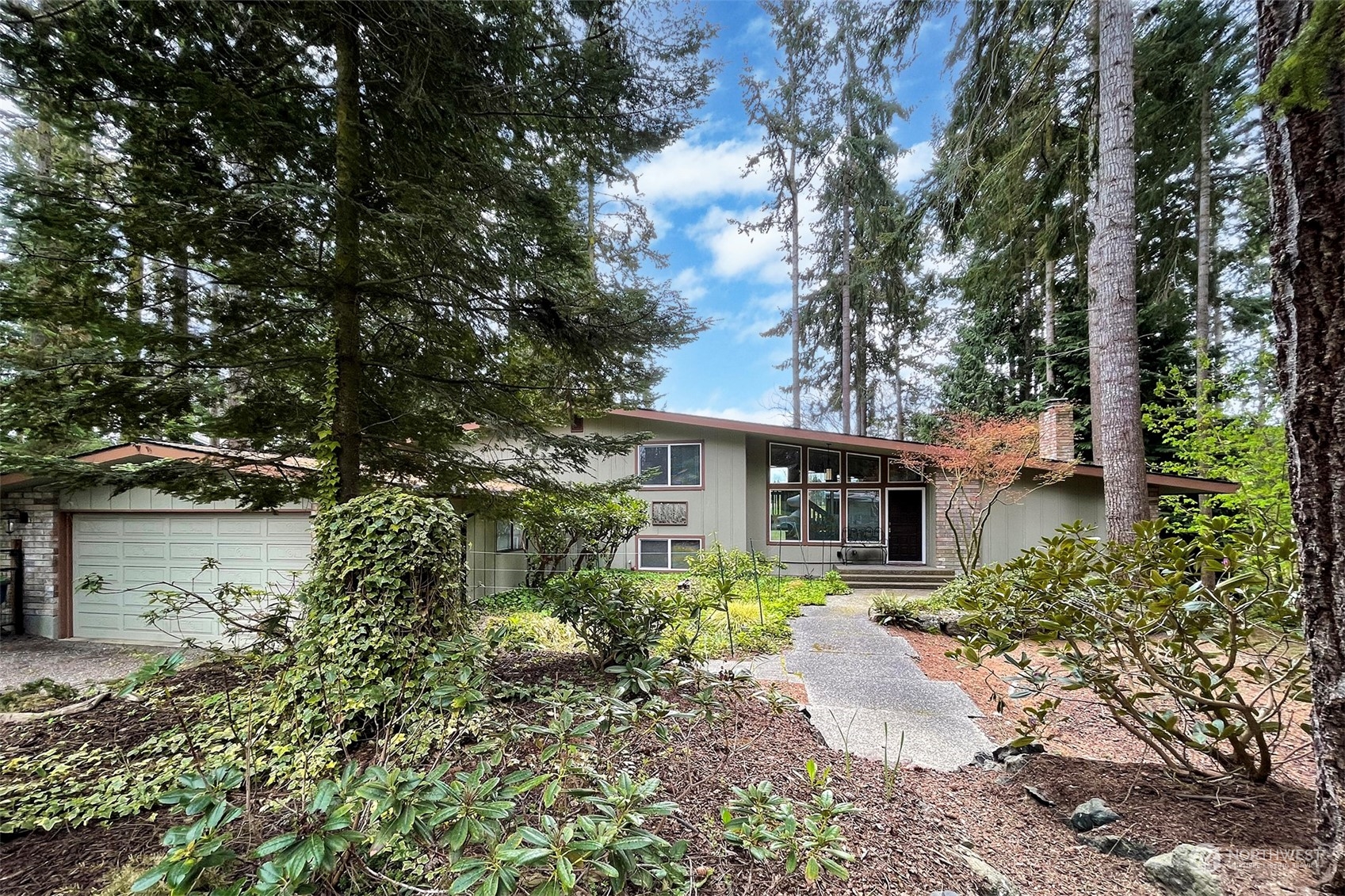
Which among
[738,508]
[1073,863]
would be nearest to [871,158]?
[738,508]

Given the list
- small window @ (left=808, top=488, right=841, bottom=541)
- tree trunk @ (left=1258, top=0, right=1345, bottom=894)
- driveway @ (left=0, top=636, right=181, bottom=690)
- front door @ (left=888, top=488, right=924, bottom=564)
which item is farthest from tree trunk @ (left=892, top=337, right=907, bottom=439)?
driveway @ (left=0, top=636, right=181, bottom=690)

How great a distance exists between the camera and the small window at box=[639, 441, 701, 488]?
11336 mm

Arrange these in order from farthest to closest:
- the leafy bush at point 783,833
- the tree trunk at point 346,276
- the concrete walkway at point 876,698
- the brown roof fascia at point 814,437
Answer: the brown roof fascia at point 814,437 → the tree trunk at point 346,276 → the concrete walkway at point 876,698 → the leafy bush at point 783,833

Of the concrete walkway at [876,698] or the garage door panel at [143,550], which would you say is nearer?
the concrete walkway at [876,698]

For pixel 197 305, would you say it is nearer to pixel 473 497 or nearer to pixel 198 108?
pixel 198 108

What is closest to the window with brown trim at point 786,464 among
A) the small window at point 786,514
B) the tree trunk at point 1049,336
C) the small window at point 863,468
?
the small window at point 786,514

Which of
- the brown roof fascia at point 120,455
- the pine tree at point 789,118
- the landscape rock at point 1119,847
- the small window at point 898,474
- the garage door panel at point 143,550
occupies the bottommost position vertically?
the landscape rock at point 1119,847

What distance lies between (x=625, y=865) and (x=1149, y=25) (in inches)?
565

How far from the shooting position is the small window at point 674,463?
11.3m

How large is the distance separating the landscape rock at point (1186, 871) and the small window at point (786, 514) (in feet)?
31.6

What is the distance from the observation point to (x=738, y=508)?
1107 cm

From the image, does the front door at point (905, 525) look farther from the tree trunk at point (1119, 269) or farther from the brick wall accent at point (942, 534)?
the tree trunk at point (1119, 269)

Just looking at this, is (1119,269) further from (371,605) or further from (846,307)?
(846,307)

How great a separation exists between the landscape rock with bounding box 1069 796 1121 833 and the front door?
9.46 metres
